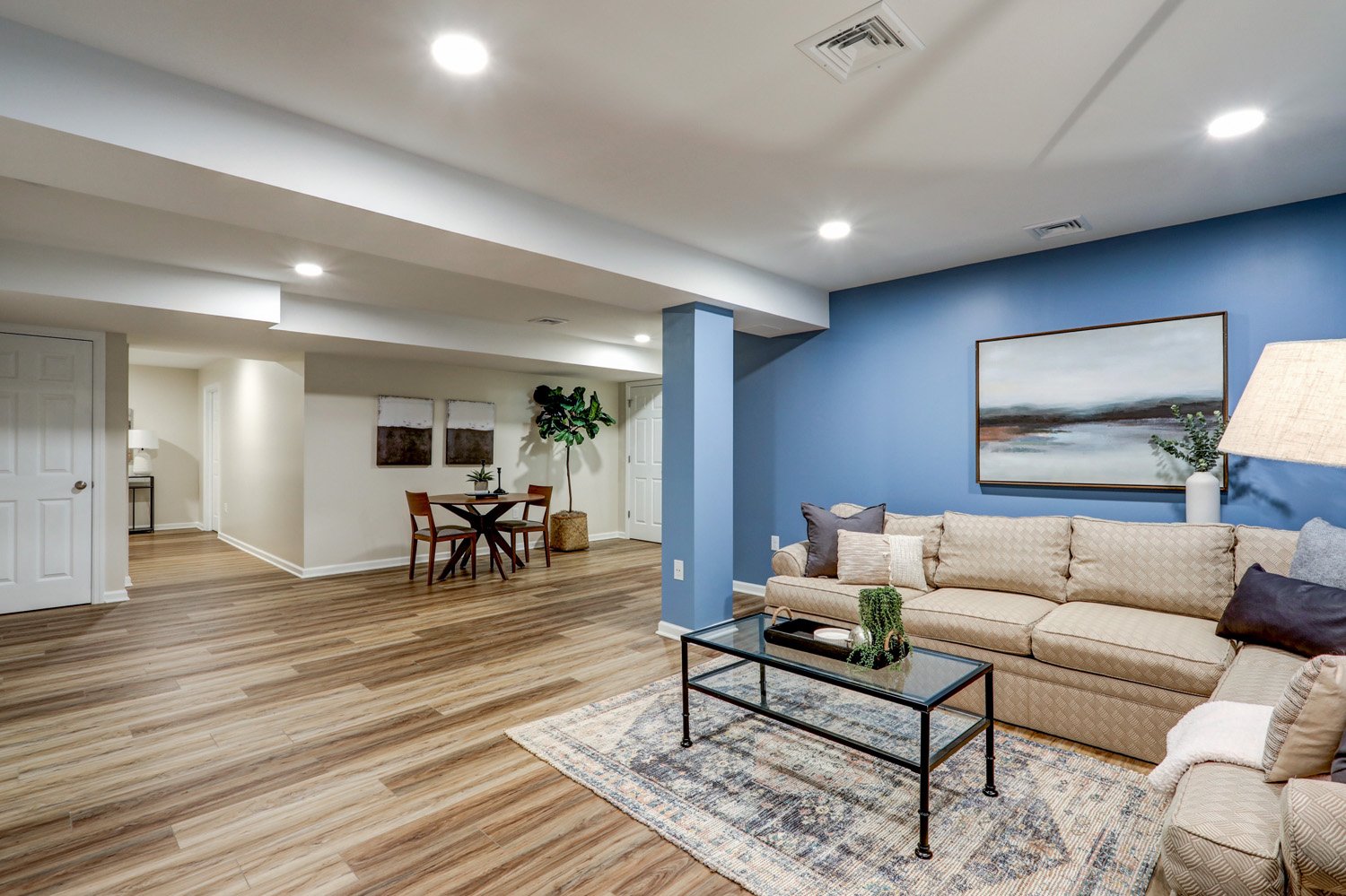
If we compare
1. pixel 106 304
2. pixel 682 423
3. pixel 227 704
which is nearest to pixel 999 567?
pixel 682 423

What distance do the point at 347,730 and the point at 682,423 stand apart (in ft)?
8.14

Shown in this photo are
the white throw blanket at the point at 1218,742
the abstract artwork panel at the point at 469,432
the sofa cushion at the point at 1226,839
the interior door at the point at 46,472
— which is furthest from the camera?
the abstract artwork panel at the point at 469,432

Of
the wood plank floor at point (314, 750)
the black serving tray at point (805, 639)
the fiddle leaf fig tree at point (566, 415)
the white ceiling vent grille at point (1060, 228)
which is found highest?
the white ceiling vent grille at point (1060, 228)

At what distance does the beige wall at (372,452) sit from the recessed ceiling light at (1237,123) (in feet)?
21.4

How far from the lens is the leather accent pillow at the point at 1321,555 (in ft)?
7.68

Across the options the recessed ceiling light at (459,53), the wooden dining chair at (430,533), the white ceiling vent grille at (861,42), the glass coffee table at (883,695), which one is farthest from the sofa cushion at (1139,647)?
the wooden dining chair at (430,533)

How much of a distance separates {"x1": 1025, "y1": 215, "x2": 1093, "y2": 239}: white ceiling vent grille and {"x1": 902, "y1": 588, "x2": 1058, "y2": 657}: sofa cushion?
6.47ft

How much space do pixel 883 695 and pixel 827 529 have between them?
1925 mm

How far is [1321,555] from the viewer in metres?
2.43

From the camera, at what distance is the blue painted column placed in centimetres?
415

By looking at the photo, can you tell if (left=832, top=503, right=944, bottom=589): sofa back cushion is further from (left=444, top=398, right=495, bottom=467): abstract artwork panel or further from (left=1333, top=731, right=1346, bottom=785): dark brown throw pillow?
(left=444, top=398, right=495, bottom=467): abstract artwork panel

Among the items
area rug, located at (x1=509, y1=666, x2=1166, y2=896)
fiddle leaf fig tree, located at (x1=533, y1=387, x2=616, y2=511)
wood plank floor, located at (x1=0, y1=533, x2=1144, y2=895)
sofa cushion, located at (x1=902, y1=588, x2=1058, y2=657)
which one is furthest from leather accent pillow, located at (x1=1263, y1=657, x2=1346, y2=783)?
fiddle leaf fig tree, located at (x1=533, y1=387, x2=616, y2=511)

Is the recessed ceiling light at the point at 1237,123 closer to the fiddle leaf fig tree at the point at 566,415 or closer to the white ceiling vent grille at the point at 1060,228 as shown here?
the white ceiling vent grille at the point at 1060,228

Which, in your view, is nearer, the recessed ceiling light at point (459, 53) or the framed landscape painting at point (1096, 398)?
the recessed ceiling light at point (459, 53)
